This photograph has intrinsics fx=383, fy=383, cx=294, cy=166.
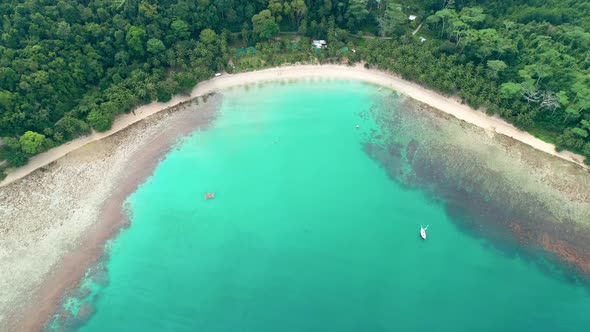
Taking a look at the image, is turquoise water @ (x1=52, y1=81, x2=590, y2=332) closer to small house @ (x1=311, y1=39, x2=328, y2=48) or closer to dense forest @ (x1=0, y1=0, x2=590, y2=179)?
dense forest @ (x1=0, y1=0, x2=590, y2=179)

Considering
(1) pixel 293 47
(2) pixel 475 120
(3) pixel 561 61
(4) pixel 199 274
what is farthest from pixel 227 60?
(3) pixel 561 61

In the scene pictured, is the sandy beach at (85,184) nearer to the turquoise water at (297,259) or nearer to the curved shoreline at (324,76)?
the curved shoreline at (324,76)

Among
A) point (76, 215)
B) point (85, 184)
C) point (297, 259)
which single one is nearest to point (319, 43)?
point (297, 259)

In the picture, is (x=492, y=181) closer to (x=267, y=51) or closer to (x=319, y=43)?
(x=319, y=43)

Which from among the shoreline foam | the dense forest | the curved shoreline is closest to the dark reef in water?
the curved shoreline

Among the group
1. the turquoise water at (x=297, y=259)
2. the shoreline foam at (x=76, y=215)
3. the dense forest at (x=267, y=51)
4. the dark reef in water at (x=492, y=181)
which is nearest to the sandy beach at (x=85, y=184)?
the shoreline foam at (x=76, y=215)

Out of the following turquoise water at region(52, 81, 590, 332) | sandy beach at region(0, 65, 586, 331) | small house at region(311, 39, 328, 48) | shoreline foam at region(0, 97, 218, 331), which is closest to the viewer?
turquoise water at region(52, 81, 590, 332)

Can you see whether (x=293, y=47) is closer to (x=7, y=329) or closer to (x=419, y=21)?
(x=419, y=21)
